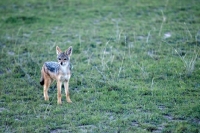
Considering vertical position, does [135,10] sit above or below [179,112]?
above

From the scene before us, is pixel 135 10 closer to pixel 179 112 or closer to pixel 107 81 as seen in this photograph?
pixel 107 81

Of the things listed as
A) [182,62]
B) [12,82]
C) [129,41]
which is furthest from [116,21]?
[12,82]

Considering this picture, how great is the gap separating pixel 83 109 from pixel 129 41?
5.64 meters

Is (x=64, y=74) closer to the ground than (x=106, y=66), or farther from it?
farther from it

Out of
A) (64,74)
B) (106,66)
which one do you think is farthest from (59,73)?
(106,66)

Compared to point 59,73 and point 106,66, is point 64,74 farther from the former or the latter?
point 106,66

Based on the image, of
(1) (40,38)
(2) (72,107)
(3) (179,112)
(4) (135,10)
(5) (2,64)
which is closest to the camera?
(3) (179,112)

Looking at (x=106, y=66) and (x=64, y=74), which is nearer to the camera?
(x=64, y=74)

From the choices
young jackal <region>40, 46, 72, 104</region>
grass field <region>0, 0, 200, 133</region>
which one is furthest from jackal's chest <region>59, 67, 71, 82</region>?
grass field <region>0, 0, 200, 133</region>

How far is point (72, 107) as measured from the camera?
7.79m

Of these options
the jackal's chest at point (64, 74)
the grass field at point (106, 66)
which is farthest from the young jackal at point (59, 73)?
the grass field at point (106, 66)

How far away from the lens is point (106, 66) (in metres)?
10.4

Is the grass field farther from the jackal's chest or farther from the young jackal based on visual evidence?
the jackal's chest

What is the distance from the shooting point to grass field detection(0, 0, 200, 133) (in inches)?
278
